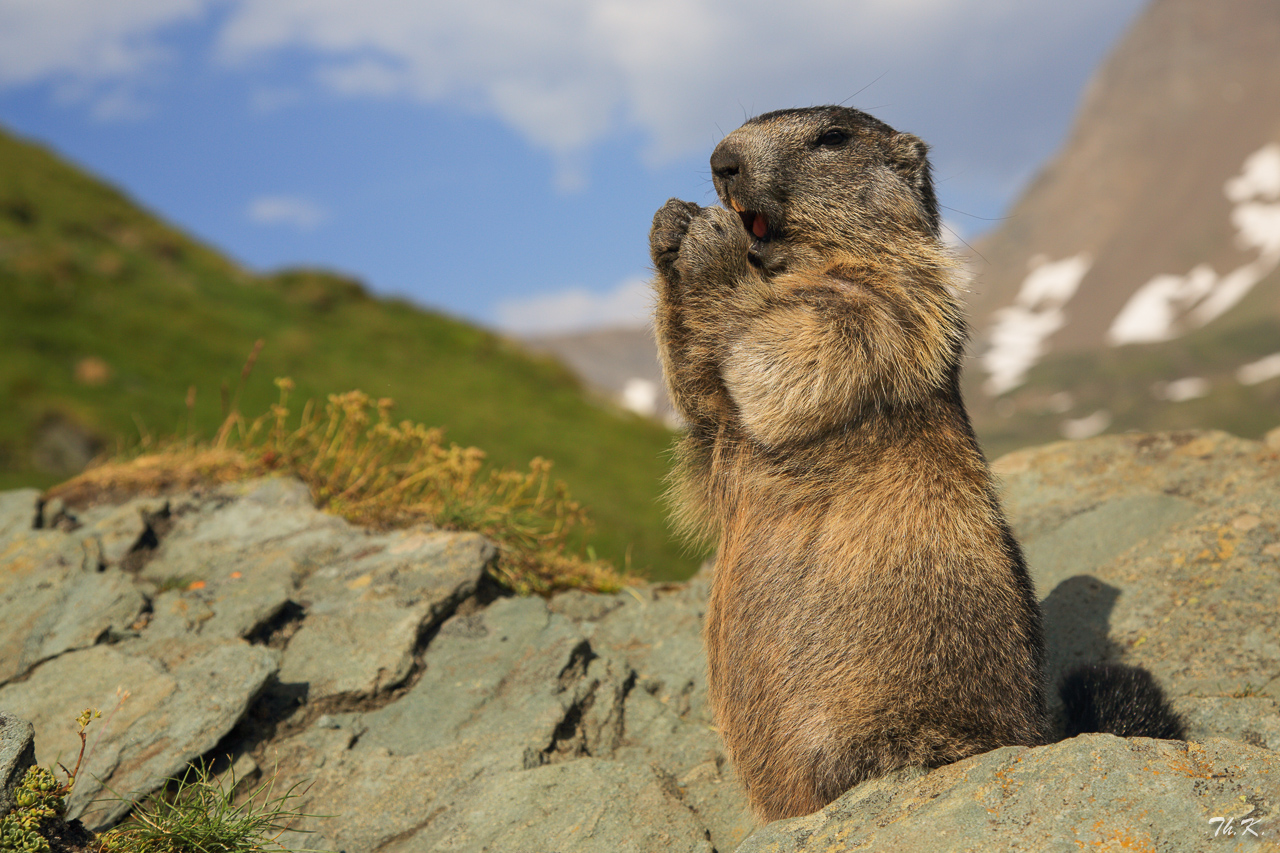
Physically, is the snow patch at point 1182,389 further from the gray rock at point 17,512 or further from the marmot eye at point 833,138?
the gray rock at point 17,512

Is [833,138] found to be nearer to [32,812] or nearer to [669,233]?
[669,233]

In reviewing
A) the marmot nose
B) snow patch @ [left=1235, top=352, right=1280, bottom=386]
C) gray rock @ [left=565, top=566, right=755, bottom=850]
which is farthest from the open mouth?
snow patch @ [left=1235, top=352, right=1280, bottom=386]

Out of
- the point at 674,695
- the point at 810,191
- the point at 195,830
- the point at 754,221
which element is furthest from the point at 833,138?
the point at 195,830

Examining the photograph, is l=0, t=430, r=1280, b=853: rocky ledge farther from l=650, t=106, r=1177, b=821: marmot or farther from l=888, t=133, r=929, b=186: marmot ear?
l=888, t=133, r=929, b=186: marmot ear

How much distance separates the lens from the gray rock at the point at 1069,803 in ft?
9.09

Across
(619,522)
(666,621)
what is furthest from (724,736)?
(619,522)

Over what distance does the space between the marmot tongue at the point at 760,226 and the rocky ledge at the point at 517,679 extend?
262 cm

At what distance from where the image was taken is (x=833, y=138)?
15.0 ft

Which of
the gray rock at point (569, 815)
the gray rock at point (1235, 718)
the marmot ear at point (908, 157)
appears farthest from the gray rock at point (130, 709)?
the gray rock at point (1235, 718)

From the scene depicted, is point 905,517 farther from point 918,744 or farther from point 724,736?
point 724,736

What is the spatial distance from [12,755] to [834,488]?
3497 millimetres

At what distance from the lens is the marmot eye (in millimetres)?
4551

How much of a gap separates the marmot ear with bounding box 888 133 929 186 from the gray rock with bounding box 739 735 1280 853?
2991 millimetres

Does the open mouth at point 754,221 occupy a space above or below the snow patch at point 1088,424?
below
